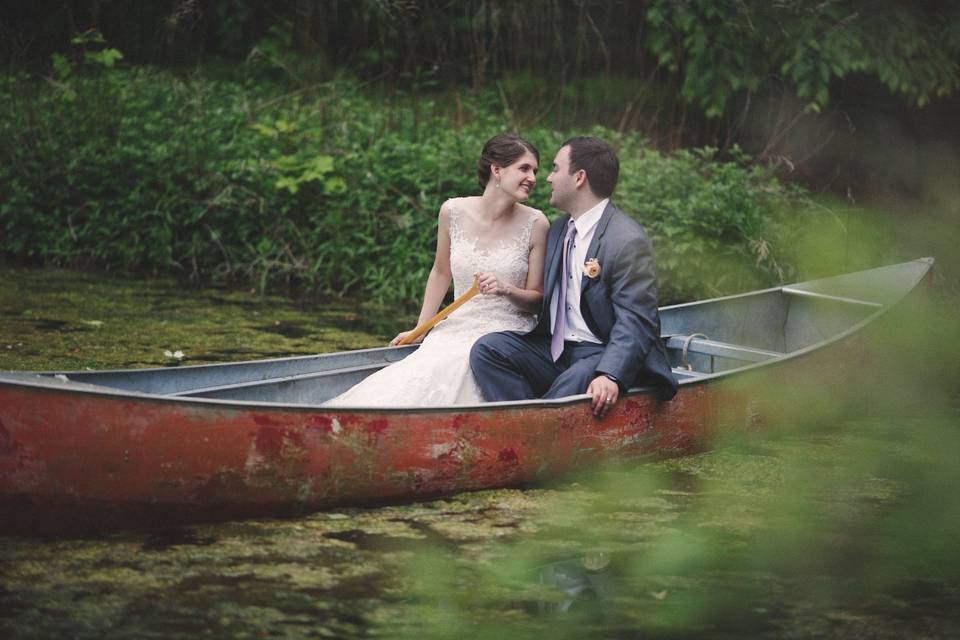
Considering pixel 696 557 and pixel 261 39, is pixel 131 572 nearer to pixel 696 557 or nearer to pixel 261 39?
pixel 696 557

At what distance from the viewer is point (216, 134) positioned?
941 cm

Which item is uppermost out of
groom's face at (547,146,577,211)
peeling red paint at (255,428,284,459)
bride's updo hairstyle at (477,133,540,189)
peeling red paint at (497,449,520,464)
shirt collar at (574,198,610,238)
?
bride's updo hairstyle at (477,133,540,189)

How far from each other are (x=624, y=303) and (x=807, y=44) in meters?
5.03

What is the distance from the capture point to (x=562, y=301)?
4.68 m

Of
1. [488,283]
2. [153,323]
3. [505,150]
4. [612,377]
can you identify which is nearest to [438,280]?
[488,283]

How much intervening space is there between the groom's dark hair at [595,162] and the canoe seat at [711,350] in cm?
110

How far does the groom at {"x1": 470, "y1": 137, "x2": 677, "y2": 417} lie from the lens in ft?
14.6

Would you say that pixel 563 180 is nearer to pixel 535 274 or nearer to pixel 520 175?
pixel 520 175

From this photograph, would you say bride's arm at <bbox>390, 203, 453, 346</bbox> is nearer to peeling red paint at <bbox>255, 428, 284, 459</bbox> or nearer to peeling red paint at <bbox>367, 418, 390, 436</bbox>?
peeling red paint at <bbox>367, 418, 390, 436</bbox>

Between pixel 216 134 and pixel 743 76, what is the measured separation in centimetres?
382

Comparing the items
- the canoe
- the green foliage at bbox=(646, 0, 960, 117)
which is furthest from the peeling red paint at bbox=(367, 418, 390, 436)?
the green foliage at bbox=(646, 0, 960, 117)

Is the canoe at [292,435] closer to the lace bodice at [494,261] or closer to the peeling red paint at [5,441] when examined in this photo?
the peeling red paint at [5,441]

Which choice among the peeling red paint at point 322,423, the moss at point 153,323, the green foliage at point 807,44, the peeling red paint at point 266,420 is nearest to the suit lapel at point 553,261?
the peeling red paint at point 322,423

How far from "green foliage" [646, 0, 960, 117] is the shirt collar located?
15.3ft
